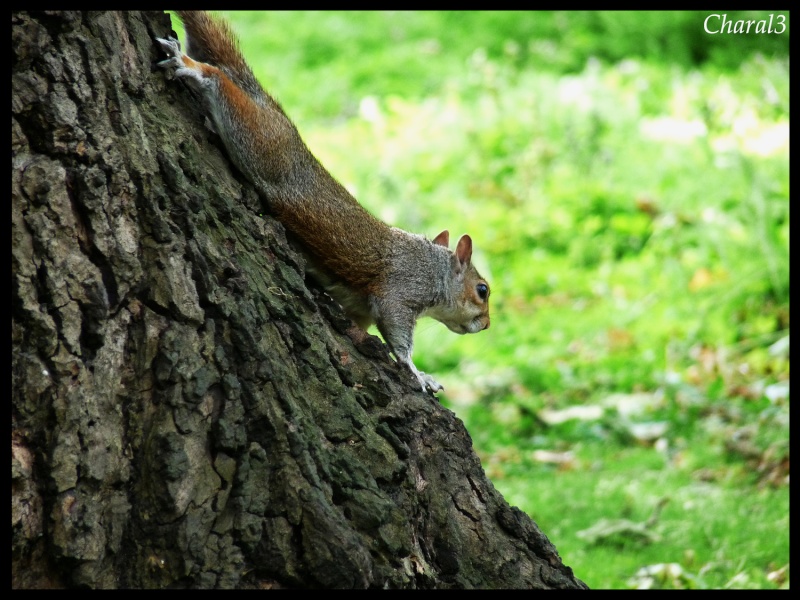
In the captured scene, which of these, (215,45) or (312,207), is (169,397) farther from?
(215,45)

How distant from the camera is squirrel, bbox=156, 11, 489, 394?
2.41m

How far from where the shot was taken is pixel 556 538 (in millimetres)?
3439

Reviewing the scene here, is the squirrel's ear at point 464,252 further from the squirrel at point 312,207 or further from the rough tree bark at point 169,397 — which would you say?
the rough tree bark at point 169,397

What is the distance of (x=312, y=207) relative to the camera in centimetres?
261

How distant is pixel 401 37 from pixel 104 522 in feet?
27.4

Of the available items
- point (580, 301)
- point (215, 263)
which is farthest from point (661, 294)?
point (215, 263)

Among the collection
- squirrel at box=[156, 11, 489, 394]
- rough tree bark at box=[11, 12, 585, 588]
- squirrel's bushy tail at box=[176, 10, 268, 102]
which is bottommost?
rough tree bark at box=[11, 12, 585, 588]

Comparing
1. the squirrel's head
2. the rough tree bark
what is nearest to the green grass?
the squirrel's head

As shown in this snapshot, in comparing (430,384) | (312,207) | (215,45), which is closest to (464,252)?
(430,384)

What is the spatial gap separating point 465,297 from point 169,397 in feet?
6.25

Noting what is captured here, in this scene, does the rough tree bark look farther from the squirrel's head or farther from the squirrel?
the squirrel's head

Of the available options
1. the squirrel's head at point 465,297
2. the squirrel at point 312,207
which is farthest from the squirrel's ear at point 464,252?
the squirrel at point 312,207

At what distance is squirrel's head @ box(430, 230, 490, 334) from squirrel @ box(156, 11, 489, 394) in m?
0.11
